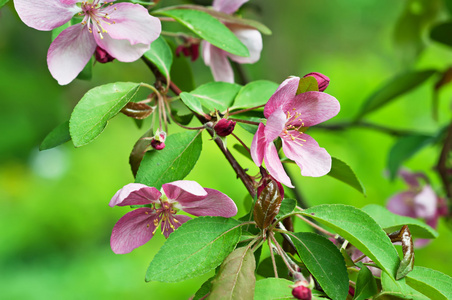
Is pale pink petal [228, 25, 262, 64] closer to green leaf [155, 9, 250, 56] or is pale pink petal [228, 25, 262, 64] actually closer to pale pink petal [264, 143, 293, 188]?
green leaf [155, 9, 250, 56]

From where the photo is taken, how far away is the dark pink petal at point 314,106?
51 cm

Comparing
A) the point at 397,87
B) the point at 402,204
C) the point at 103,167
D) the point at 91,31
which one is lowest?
the point at 103,167

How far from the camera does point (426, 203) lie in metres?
1.03

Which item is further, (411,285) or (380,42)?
(380,42)

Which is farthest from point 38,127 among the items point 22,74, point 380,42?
point 380,42

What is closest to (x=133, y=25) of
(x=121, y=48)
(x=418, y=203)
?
(x=121, y=48)

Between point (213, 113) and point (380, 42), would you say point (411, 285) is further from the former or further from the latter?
point (380, 42)

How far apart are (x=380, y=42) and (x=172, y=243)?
15.8 feet

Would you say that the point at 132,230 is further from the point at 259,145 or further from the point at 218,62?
the point at 218,62

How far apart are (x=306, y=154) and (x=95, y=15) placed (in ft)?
0.84

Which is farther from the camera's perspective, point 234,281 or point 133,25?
point 133,25

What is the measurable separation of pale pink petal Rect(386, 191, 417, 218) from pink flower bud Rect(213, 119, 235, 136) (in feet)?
2.29

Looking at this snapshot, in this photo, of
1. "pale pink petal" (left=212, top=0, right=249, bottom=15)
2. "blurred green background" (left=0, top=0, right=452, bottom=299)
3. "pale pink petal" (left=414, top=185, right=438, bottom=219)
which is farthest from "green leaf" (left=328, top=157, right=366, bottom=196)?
"blurred green background" (left=0, top=0, right=452, bottom=299)

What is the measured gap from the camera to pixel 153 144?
505 millimetres
